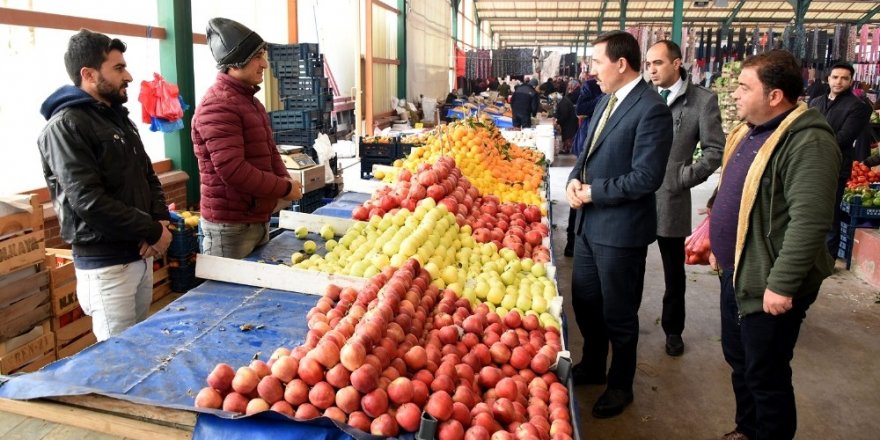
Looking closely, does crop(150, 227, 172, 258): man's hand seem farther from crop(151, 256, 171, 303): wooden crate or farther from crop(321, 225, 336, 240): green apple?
crop(151, 256, 171, 303): wooden crate

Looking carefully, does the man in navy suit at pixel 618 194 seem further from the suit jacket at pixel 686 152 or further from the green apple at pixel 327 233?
the green apple at pixel 327 233

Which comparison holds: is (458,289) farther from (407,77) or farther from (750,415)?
(407,77)

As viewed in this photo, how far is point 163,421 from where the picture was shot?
1.83m

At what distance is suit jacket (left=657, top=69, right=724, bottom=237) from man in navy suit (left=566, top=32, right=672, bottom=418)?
0.80 m

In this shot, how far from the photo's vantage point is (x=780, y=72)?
2.41 meters

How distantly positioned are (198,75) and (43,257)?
387 centimetres

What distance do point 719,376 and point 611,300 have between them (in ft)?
4.27

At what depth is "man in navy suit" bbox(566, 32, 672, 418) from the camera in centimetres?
292

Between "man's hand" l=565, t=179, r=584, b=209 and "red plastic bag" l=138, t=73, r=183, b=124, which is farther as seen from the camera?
"red plastic bag" l=138, t=73, r=183, b=124

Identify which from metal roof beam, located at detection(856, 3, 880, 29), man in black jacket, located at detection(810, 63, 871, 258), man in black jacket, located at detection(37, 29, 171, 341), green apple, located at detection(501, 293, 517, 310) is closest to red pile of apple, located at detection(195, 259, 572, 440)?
Result: green apple, located at detection(501, 293, 517, 310)

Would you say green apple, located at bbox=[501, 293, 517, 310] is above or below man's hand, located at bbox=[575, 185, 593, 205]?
below

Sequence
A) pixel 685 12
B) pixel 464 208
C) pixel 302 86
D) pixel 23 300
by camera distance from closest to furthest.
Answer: pixel 23 300 < pixel 464 208 < pixel 302 86 < pixel 685 12

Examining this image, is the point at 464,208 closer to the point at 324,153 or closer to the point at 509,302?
the point at 509,302

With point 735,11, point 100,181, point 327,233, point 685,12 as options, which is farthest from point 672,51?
point 685,12
